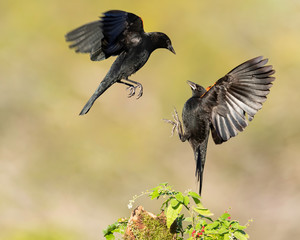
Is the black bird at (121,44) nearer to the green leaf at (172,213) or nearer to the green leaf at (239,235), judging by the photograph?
the green leaf at (172,213)

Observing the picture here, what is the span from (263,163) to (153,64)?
287 cm

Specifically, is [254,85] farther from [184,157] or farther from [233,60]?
[233,60]

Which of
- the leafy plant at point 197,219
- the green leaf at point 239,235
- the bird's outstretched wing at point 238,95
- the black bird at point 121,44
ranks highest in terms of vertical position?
the black bird at point 121,44

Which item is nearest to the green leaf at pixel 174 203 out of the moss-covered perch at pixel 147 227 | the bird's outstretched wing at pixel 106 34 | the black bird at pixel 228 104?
the moss-covered perch at pixel 147 227

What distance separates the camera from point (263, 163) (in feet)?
35.7

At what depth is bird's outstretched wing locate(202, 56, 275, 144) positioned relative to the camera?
4582 millimetres

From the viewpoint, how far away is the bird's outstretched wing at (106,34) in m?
4.52

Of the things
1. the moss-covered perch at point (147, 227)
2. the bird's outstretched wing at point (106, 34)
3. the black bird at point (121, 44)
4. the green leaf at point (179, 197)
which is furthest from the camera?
the black bird at point (121, 44)

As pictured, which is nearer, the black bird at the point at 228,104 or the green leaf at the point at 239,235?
the green leaf at the point at 239,235

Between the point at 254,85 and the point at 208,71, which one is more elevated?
the point at 208,71

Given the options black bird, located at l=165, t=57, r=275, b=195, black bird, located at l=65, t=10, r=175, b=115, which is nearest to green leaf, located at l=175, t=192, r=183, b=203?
black bird, located at l=165, t=57, r=275, b=195

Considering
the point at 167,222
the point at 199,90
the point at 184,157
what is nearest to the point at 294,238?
the point at 184,157

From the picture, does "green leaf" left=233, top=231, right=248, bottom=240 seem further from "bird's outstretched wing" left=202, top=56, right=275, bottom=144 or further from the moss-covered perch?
"bird's outstretched wing" left=202, top=56, right=275, bottom=144

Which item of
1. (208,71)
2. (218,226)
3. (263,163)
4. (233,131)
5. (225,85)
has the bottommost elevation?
(218,226)
